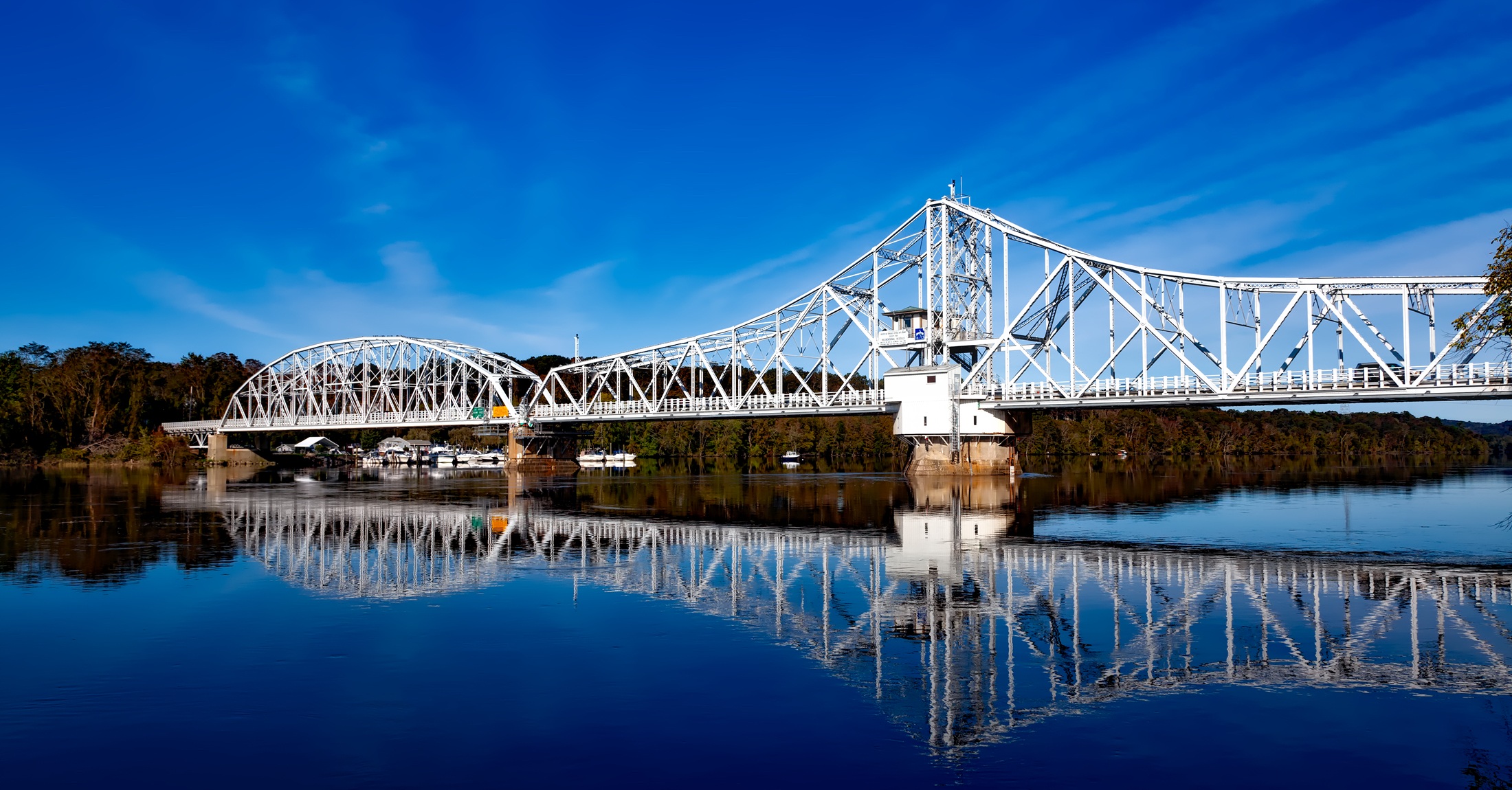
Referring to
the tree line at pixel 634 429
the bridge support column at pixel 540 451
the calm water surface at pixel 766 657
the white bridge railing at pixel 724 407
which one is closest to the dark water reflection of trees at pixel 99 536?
the calm water surface at pixel 766 657

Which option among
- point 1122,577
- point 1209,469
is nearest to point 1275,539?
point 1122,577

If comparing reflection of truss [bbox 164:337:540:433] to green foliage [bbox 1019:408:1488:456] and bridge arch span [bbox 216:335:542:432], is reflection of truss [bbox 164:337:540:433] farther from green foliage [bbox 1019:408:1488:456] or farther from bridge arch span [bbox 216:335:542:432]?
green foliage [bbox 1019:408:1488:456]

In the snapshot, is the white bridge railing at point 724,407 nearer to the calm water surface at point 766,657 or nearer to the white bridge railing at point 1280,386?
the white bridge railing at point 1280,386

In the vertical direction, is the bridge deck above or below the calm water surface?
above

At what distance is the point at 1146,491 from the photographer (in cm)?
5634

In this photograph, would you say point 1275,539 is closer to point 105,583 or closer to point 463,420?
point 105,583

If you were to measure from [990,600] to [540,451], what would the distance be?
Answer: 102070mm

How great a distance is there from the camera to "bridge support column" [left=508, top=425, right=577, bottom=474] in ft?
358

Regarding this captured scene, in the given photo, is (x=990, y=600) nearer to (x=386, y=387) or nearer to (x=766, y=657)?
(x=766, y=657)

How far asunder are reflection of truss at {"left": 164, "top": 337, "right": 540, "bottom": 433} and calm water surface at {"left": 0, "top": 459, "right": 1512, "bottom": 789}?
90799 mm

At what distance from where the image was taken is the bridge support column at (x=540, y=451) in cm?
10925

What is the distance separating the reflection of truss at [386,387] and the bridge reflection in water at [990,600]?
88501 mm

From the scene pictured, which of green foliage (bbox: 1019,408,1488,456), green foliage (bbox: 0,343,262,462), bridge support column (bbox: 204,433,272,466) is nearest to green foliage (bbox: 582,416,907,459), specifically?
green foliage (bbox: 1019,408,1488,456)

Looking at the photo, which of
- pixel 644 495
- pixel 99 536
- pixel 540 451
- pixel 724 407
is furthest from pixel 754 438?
pixel 99 536
